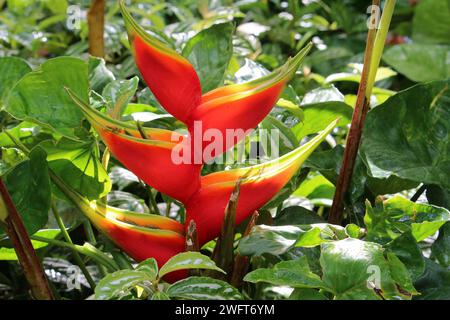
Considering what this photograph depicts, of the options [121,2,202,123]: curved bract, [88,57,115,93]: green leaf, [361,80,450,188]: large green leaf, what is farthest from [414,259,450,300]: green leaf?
[88,57,115,93]: green leaf

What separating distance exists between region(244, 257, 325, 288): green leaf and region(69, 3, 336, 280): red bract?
0.08 m

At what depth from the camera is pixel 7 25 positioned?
1328 millimetres

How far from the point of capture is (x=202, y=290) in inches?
17.8

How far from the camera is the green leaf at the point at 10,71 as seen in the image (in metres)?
0.66

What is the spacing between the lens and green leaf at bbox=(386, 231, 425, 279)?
0.47 meters

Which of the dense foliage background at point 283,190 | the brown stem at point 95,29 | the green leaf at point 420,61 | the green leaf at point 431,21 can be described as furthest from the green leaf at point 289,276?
the green leaf at point 431,21

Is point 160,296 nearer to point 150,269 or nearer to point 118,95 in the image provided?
point 150,269

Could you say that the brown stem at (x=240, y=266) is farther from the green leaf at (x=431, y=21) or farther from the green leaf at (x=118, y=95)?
the green leaf at (x=431, y=21)

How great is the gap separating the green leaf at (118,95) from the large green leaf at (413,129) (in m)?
0.20

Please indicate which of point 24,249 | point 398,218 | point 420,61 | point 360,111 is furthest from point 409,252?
point 420,61

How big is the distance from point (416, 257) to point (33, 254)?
0.26 meters
